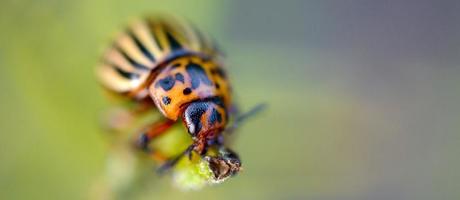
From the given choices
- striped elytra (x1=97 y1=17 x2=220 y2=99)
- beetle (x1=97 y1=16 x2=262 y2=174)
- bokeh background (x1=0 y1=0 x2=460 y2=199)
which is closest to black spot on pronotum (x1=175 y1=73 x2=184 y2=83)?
beetle (x1=97 y1=16 x2=262 y2=174)

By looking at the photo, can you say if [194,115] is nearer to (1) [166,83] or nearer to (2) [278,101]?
(1) [166,83]

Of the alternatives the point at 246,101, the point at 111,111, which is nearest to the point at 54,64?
the point at 111,111

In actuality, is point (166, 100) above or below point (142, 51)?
below

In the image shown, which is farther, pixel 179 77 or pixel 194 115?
pixel 179 77

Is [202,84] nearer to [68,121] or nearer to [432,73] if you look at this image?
[68,121]

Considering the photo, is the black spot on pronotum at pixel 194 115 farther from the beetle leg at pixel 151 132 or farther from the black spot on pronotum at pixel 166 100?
the beetle leg at pixel 151 132

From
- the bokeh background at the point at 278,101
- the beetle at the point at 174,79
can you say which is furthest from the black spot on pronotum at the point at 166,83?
the bokeh background at the point at 278,101

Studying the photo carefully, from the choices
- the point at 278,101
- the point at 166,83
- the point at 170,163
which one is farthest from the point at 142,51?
the point at 278,101

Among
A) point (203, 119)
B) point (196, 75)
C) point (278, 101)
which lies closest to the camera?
point (203, 119)
